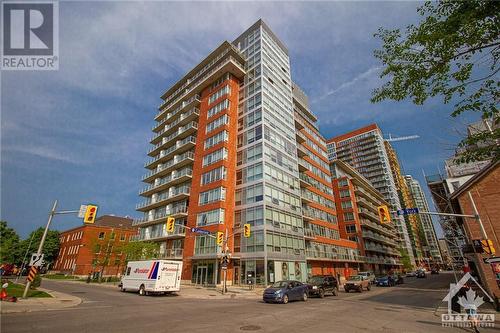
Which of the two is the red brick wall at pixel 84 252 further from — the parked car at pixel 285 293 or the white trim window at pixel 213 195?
the parked car at pixel 285 293

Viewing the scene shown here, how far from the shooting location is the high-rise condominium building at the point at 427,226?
143125 millimetres

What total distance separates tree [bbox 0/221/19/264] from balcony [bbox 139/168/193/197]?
1356 inches

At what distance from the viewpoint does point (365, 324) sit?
10.2 m

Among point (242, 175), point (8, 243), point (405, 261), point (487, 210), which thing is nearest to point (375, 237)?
point (405, 261)

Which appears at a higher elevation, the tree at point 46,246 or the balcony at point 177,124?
the balcony at point 177,124

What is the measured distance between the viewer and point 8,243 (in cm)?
5625

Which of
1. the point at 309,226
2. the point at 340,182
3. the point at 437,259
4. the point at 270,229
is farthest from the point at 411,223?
the point at 270,229

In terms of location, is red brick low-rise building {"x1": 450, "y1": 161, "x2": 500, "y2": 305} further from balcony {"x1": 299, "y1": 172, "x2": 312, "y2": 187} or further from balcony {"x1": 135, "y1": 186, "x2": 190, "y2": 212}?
balcony {"x1": 135, "y1": 186, "x2": 190, "y2": 212}

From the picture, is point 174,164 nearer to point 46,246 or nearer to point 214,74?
point 214,74

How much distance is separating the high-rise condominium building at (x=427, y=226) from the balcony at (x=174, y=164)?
14866 cm

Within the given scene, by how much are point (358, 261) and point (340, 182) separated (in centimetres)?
1977

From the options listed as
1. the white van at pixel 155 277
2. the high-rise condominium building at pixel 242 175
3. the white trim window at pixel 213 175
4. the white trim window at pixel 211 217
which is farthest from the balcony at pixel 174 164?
the white van at pixel 155 277

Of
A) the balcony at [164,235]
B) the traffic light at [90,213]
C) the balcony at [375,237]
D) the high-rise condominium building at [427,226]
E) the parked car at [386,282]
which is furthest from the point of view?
the high-rise condominium building at [427,226]

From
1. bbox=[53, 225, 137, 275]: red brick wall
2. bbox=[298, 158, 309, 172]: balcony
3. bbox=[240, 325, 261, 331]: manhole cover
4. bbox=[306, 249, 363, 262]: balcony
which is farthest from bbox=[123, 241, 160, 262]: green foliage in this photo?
bbox=[240, 325, 261, 331]: manhole cover
